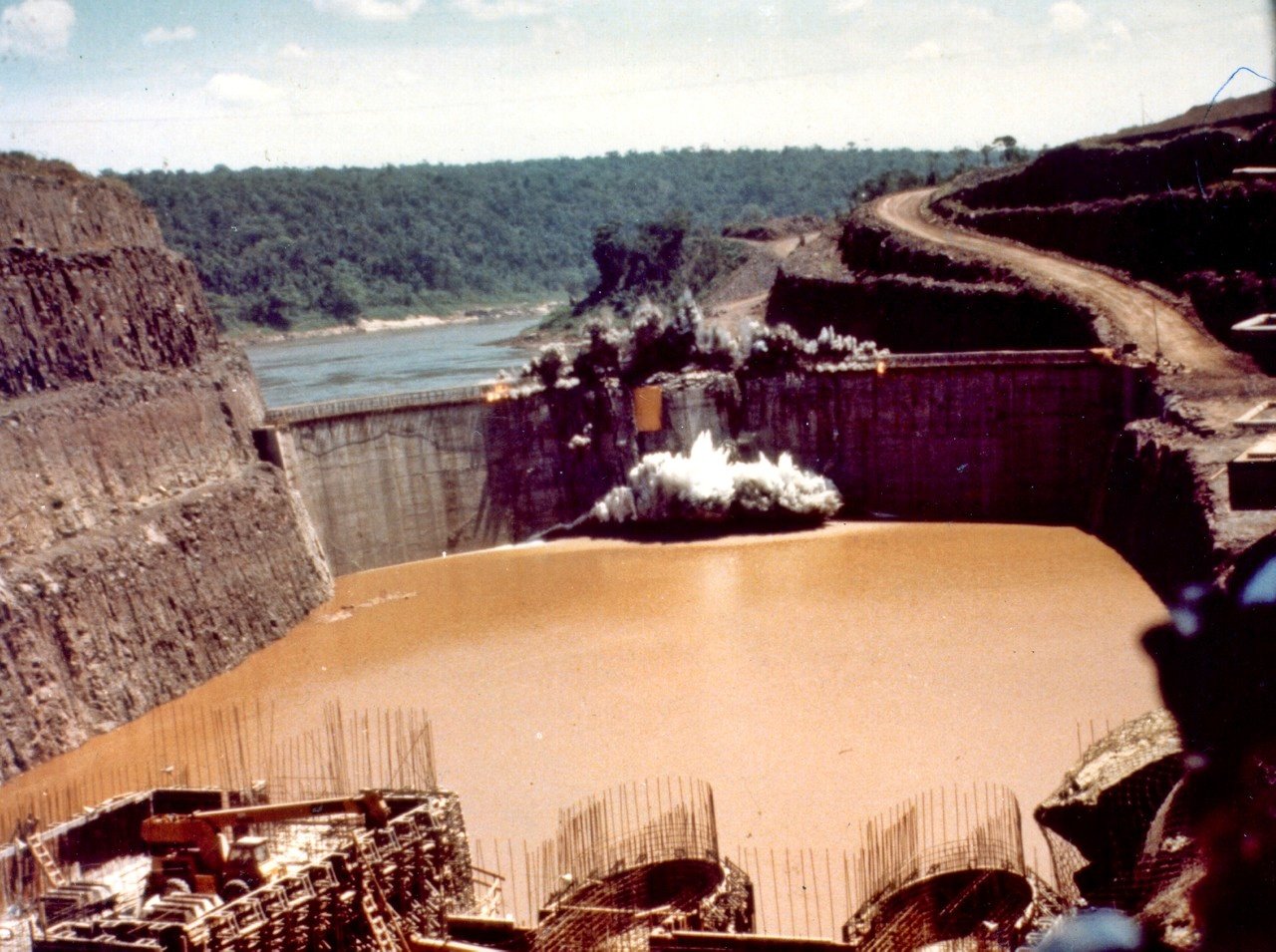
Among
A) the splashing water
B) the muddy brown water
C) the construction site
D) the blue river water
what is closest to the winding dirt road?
the muddy brown water

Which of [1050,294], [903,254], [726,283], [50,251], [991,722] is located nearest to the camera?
[991,722]

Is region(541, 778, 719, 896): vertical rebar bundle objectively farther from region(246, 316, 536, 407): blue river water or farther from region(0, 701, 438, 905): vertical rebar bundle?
region(246, 316, 536, 407): blue river water

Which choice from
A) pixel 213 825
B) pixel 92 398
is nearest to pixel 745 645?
pixel 213 825

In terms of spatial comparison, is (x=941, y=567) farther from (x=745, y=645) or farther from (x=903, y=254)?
(x=903, y=254)

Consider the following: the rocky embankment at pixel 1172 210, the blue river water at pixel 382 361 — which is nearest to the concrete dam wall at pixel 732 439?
the rocky embankment at pixel 1172 210

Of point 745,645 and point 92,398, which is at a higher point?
point 92,398

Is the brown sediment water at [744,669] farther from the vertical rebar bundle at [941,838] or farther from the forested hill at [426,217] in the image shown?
the forested hill at [426,217]
